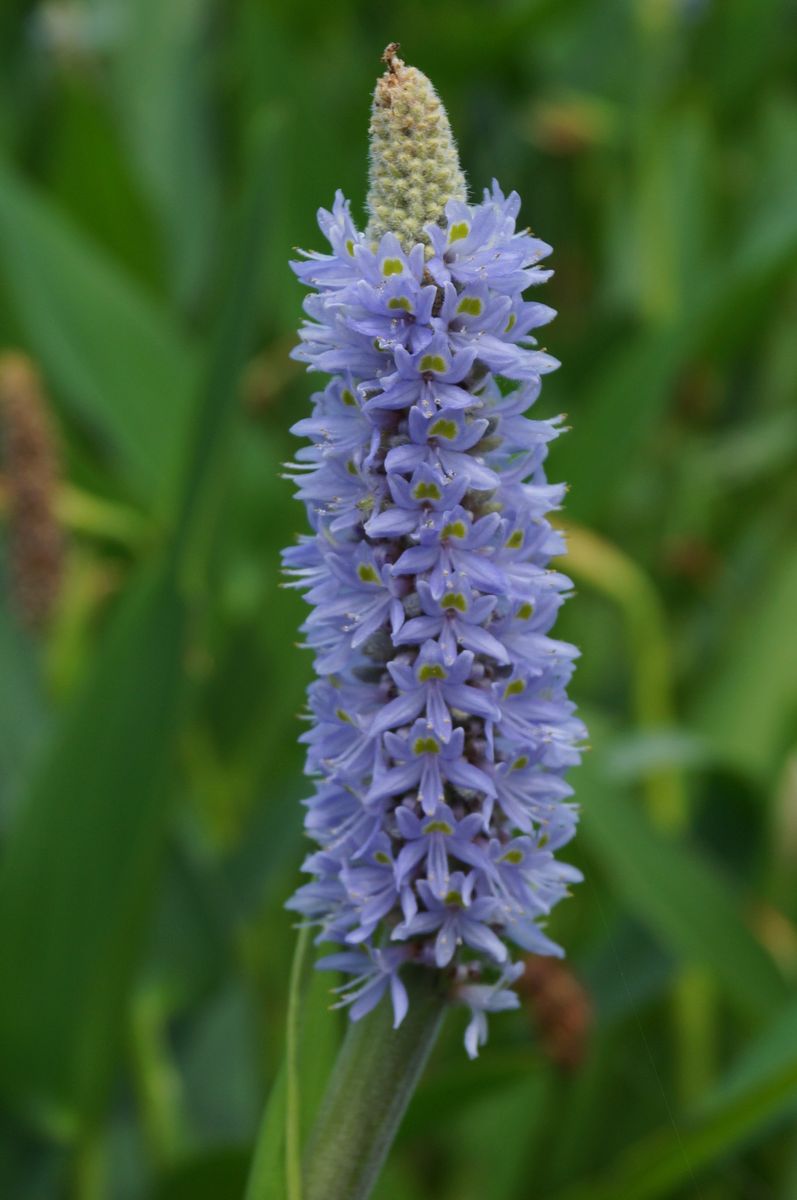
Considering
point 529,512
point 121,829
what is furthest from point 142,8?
point 529,512

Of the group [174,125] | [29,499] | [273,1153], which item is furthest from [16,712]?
[174,125]

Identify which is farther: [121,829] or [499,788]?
[121,829]

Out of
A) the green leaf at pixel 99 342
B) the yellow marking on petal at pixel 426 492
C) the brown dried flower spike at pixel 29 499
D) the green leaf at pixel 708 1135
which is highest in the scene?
the green leaf at pixel 99 342

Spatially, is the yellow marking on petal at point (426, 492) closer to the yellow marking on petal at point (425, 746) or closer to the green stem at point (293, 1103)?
the yellow marking on petal at point (425, 746)

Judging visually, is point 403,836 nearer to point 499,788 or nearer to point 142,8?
point 499,788

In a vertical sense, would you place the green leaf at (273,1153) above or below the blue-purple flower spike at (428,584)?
below

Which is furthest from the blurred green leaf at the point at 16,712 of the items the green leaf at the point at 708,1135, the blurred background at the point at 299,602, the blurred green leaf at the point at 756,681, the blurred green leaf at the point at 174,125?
the blurred green leaf at the point at 174,125

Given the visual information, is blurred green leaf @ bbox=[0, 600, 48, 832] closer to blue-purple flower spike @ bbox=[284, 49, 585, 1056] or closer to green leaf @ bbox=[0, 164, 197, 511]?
green leaf @ bbox=[0, 164, 197, 511]

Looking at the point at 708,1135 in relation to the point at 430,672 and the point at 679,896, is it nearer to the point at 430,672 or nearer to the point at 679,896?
the point at 430,672
